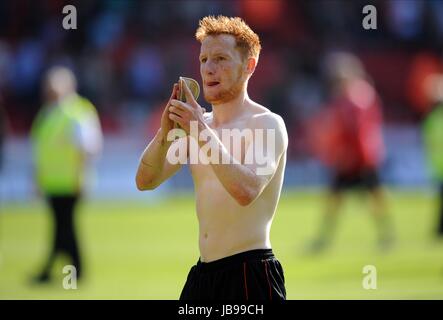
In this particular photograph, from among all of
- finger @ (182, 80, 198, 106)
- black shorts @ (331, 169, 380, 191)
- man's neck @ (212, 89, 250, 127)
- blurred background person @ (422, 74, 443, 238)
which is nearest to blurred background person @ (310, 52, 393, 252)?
black shorts @ (331, 169, 380, 191)

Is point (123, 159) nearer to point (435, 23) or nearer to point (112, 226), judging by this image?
point (112, 226)

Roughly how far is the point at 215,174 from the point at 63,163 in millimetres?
7216

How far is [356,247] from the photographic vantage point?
15516 millimetres

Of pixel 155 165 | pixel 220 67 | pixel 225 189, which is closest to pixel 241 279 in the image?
pixel 225 189

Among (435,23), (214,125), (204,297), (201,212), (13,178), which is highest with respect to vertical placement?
(435,23)

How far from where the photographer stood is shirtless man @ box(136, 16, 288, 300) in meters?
5.89

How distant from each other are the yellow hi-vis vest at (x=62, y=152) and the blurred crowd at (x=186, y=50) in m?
12.5

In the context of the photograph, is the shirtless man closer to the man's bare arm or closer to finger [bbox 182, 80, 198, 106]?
the man's bare arm

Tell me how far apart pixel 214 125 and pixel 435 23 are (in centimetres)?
2349

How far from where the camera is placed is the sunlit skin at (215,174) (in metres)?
5.89

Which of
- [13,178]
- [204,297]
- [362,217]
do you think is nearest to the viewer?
[204,297]

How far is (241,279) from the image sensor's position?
5918mm

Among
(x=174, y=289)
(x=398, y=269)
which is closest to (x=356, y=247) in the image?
(x=398, y=269)

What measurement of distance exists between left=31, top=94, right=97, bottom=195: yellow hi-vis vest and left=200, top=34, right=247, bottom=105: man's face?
678 centimetres
